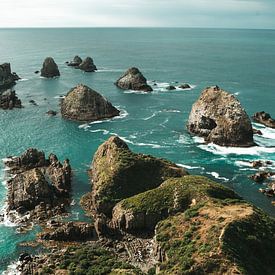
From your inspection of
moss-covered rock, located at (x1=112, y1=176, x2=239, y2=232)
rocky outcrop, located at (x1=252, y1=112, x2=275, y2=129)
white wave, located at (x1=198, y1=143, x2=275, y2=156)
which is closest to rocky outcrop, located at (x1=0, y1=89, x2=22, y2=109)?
white wave, located at (x1=198, y1=143, x2=275, y2=156)

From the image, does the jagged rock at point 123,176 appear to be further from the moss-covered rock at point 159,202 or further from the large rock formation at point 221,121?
the large rock formation at point 221,121

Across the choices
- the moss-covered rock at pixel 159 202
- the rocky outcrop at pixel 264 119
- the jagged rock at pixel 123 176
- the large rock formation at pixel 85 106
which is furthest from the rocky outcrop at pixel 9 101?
the moss-covered rock at pixel 159 202

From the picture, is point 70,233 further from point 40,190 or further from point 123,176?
point 123,176

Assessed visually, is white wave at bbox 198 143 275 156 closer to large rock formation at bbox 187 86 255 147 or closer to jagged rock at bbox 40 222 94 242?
large rock formation at bbox 187 86 255 147

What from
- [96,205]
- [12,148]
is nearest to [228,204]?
[96,205]

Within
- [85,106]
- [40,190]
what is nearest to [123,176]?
[40,190]

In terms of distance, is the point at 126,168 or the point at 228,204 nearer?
the point at 228,204

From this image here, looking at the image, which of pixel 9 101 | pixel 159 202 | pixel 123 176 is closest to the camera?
pixel 159 202

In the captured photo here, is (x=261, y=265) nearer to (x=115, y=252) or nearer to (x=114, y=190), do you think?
(x=115, y=252)
